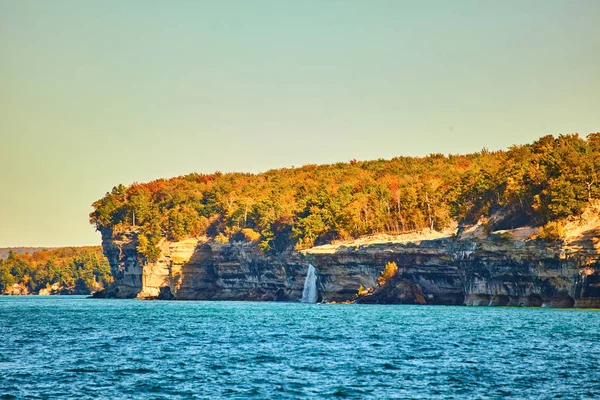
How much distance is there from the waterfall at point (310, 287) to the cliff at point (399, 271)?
1.48m

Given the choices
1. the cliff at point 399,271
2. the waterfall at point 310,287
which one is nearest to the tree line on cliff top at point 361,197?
the cliff at point 399,271

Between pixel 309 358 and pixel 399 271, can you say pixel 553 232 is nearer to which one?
pixel 399 271

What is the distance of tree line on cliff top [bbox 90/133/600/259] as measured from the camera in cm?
8881

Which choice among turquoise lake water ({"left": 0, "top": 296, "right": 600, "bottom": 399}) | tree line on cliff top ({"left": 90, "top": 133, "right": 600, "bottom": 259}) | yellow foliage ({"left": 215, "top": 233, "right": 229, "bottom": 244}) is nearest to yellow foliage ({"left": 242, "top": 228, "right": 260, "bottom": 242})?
tree line on cliff top ({"left": 90, "top": 133, "right": 600, "bottom": 259})

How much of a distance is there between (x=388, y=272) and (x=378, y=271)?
3665 mm

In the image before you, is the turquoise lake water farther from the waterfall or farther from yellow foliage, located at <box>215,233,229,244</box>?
yellow foliage, located at <box>215,233,229,244</box>

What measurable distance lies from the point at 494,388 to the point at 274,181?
444 ft

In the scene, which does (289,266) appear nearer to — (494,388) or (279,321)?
(279,321)

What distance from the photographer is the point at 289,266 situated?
126625 millimetres

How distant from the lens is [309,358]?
43531 millimetres

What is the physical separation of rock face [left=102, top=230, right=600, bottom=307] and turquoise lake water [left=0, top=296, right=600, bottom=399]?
11556 millimetres

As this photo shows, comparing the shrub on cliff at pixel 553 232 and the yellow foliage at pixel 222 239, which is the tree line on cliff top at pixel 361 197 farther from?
the shrub on cliff at pixel 553 232

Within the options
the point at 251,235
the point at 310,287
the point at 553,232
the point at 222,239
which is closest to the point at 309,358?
the point at 553,232

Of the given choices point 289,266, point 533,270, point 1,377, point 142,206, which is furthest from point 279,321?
point 142,206
